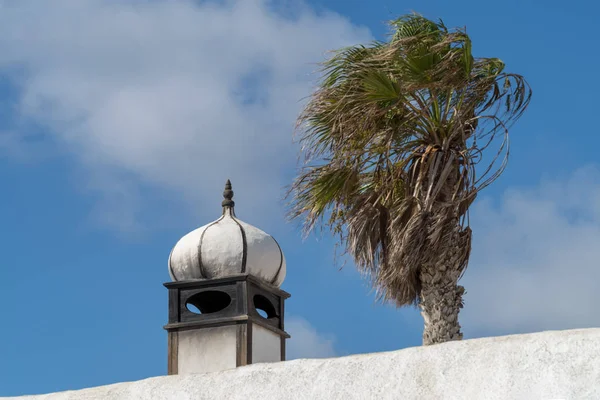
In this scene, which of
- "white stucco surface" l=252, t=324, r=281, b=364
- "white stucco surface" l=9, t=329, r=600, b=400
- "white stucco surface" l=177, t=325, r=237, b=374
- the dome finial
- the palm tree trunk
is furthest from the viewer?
the dome finial

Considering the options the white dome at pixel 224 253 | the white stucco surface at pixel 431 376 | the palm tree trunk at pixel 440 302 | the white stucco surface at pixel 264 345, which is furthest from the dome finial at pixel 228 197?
the white stucco surface at pixel 431 376

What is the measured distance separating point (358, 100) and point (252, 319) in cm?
546

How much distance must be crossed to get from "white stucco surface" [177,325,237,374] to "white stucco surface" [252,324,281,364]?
35cm

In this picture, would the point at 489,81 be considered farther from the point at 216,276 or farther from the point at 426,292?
the point at 216,276

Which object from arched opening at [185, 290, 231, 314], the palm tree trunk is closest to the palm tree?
the palm tree trunk

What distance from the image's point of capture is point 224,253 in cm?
1645

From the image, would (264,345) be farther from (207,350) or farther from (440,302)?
(440,302)

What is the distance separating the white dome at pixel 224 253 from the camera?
16422 mm

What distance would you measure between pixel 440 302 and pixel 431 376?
3.57 m

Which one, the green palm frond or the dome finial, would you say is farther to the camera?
the dome finial

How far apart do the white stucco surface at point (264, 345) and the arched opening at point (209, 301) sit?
0.62m

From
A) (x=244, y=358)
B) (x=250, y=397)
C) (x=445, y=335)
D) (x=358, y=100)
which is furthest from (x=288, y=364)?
(x=244, y=358)

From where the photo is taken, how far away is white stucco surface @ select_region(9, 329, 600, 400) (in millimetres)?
7344

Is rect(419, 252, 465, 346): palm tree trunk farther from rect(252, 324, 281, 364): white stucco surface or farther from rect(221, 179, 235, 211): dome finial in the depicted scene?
rect(221, 179, 235, 211): dome finial
